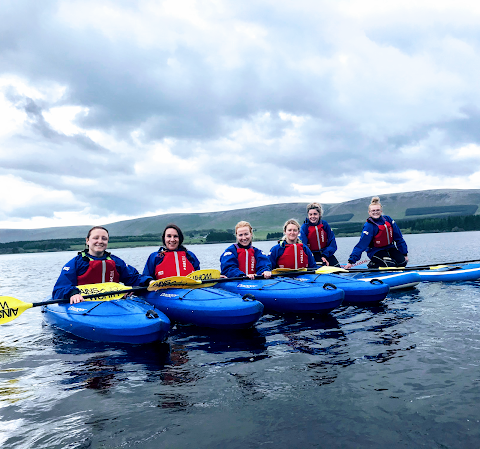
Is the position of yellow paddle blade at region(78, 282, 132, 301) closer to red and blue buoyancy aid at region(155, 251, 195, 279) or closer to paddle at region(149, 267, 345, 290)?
paddle at region(149, 267, 345, 290)

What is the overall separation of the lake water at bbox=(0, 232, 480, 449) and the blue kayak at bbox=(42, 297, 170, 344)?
31 centimetres

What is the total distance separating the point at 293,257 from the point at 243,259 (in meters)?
1.82

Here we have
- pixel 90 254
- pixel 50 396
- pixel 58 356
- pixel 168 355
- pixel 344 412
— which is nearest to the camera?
pixel 344 412

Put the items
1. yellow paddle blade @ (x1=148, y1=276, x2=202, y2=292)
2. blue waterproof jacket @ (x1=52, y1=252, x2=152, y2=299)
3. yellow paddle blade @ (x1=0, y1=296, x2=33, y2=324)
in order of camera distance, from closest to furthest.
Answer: blue waterproof jacket @ (x1=52, y1=252, x2=152, y2=299)
yellow paddle blade @ (x1=0, y1=296, x2=33, y2=324)
yellow paddle blade @ (x1=148, y1=276, x2=202, y2=292)

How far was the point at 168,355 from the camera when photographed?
6.88 meters

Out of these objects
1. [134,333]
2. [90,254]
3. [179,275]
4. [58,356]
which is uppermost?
[90,254]

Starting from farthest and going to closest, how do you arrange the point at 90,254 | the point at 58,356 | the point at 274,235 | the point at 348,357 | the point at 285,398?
1. the point at 274,235
2. the point at 90,254
3. the point at 58,356
4. the point at 348,357
5. the point at 285,398

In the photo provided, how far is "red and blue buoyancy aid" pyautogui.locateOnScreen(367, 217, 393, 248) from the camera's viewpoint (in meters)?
13.2

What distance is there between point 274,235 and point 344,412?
13163cm

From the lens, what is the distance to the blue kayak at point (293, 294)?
352 inches

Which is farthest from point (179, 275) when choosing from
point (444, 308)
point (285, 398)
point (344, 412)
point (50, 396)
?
point (444, 308)

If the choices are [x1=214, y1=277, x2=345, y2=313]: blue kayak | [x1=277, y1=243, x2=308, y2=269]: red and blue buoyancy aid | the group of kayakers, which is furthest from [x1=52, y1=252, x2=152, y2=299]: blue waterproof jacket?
Result: [x1=277, y1=243, x2=308, y2=269]: red and blue buoyancy aid

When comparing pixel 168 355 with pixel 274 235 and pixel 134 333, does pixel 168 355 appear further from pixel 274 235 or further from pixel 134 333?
pixel 274 235

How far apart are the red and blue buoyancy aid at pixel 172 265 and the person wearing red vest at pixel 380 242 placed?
→ 19.7ft
